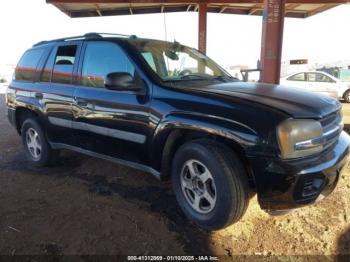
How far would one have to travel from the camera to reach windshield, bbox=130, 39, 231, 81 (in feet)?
12.1

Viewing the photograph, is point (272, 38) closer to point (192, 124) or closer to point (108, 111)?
point (108, 111)

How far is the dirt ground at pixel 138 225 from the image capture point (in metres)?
2.95

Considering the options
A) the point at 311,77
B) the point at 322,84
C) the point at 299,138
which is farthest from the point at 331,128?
the point at 322,84

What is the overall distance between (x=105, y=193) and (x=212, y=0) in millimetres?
9657

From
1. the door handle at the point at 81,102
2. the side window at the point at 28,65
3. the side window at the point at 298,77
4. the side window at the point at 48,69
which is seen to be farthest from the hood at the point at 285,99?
the side window at the point at 298,77

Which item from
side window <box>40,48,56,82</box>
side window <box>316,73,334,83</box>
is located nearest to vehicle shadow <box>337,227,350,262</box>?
side window <box>40,48,56,82</box>

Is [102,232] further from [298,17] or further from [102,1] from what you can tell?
[298,17]

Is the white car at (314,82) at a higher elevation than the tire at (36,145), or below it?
below

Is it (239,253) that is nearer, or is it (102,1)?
(239,253)

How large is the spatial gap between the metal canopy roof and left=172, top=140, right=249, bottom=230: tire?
30.8ft

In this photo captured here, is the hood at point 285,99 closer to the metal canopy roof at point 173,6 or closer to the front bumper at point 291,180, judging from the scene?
the front bumper at point 291,180

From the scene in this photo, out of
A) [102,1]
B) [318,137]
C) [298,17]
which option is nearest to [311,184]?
[318,137]

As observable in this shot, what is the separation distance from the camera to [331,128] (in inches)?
119

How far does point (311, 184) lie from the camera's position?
267 cm
